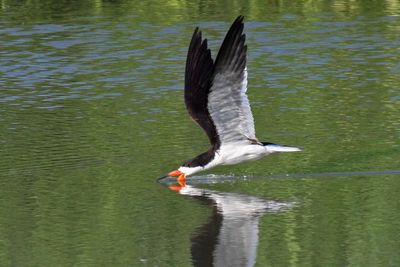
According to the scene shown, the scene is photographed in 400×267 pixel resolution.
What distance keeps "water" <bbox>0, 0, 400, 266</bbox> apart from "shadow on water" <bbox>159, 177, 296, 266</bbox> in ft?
0.07

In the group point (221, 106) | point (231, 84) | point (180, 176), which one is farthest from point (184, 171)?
point (231, 84)

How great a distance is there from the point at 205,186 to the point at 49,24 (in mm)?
8743

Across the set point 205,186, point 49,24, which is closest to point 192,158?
point 205,186

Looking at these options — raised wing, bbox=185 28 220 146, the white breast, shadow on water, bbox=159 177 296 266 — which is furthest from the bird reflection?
raised wing, bbox=185 28 220 146

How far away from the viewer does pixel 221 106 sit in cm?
1117

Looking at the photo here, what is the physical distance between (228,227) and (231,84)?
1491mm

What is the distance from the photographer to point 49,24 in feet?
64.8

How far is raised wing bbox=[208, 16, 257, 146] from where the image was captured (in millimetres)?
10938

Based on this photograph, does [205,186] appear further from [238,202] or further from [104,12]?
[104,12]

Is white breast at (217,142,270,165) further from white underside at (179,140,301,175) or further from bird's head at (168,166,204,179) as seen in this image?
bird's head at (168,166,204,179)

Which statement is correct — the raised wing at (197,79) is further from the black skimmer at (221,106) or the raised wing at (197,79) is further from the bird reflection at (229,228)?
the bird reflection at (229,228)

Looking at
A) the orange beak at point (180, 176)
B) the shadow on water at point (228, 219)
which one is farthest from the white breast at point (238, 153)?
the orange beak at point (180, 176)

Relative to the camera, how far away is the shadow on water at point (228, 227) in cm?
910

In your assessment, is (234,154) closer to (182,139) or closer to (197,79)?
(197,79)
